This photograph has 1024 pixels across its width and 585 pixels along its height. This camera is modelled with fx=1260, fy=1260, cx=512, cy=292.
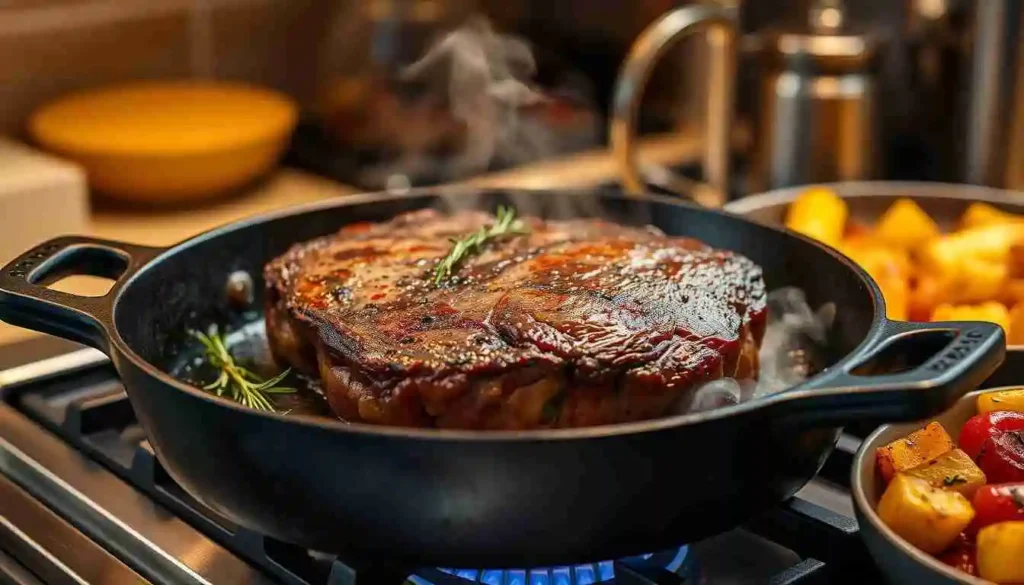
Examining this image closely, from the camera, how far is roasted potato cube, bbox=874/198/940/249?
1.33m

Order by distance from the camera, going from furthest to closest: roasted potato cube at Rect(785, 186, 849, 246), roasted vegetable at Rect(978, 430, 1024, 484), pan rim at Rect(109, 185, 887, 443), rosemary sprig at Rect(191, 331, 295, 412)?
roasted potato cube at Rect(785, 186, 849, 246)
rosemary sprig at Rect(191, 331, 295, 412)
roasted vegetable at Rect(978, 430, 1024, 484)
pan rim at Rect(109, 185, 887, 443)

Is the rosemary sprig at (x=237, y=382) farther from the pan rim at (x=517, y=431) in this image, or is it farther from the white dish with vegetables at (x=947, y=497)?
the white dish with vegetables at (x=947, y=497)

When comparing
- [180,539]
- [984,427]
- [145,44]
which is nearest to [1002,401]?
Result: [984,427]

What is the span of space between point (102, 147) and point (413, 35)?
517 millimetres

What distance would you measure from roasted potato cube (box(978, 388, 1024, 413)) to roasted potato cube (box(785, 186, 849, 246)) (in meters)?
0.43

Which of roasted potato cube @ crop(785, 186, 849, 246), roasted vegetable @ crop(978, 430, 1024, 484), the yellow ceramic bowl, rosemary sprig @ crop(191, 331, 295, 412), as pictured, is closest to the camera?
roasted vegetable @ crop(978, 430, 1024, 484)

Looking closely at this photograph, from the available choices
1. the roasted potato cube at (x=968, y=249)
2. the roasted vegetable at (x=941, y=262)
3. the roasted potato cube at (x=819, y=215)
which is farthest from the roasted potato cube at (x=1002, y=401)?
the roasted potato cube at (x=819, y=215)

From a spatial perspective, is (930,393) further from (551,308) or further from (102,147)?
(102,147)

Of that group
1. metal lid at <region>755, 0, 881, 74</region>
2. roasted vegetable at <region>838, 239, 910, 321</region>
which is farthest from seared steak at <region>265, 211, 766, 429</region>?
metal lid at <region>755, 0, 881, 74</region>

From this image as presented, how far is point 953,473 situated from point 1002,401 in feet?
0.35

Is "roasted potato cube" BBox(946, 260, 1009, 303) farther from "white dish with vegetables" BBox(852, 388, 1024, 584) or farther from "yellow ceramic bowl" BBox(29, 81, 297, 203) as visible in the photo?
"yellow ceramic bowl" BBox(29, 81, 297, 203)

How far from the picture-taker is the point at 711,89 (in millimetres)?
1879

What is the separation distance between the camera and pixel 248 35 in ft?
7.59

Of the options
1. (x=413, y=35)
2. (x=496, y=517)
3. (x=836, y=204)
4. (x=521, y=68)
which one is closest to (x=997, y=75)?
(x=836, y=204)
